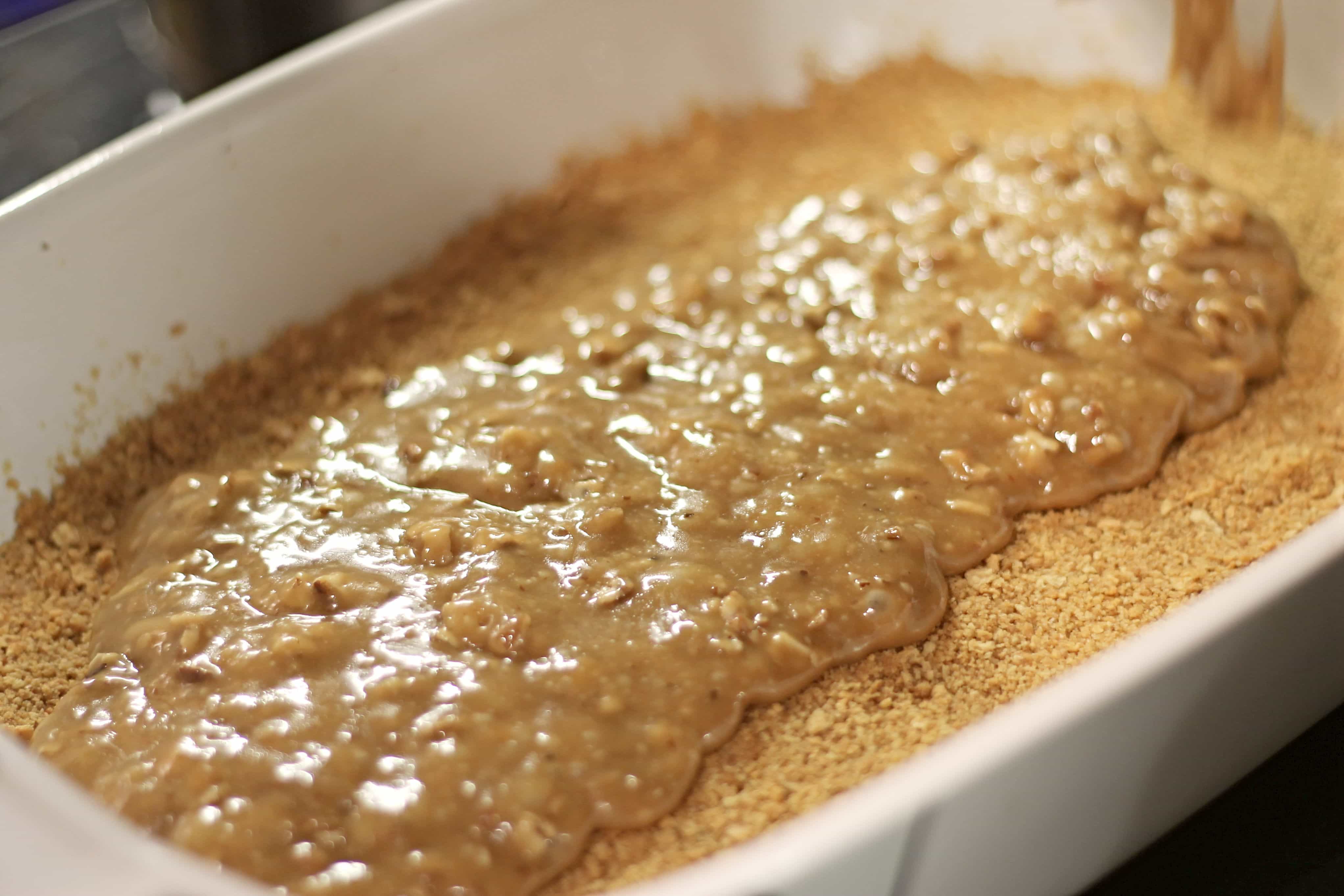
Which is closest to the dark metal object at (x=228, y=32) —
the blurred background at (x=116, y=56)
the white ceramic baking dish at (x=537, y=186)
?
the blurred background at (x=116, y=56)

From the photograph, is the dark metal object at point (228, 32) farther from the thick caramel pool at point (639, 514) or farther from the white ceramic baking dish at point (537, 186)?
the thick caramel pool at point (639, 514)

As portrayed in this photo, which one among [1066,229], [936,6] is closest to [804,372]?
[1066,229]

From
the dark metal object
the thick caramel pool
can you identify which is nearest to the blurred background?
the dark metal object

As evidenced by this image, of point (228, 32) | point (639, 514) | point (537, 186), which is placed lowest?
point (639, 514)

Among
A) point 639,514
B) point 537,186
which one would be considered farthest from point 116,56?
point 639,514

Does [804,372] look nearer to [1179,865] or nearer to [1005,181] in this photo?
[1005,181]

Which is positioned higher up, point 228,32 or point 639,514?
point 228,32

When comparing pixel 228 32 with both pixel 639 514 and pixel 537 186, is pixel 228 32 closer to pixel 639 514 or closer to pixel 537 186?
pixel 537 186

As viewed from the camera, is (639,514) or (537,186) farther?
(537,186)
